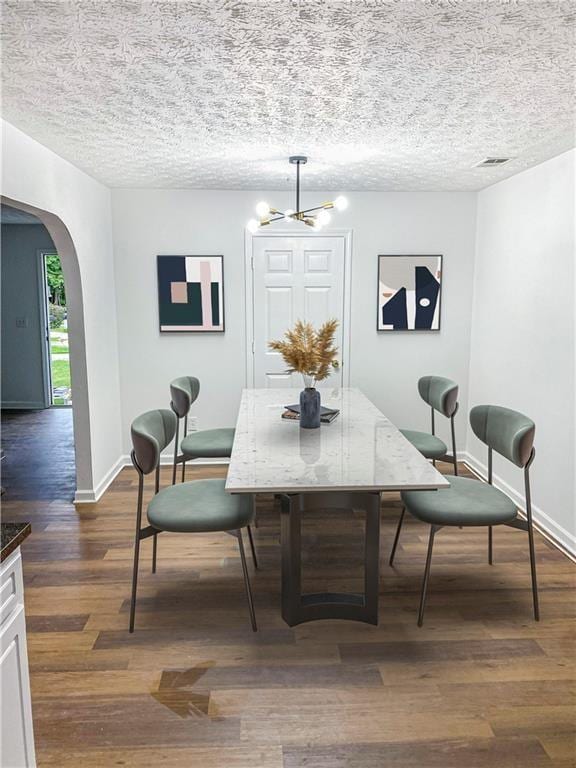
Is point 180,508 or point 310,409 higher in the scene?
point 310,409

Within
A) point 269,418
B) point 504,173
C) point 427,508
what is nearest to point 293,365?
point 269,418

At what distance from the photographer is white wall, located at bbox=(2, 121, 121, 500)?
3.08 meters

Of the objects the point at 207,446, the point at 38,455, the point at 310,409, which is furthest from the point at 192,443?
the point at 38,455

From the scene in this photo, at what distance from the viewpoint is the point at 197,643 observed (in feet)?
7.96

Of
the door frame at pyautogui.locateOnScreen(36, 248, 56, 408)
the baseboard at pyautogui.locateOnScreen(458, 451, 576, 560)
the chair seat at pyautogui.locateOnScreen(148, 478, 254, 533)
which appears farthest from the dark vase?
the door frame at pyautogui.locateOnScreen(36, 248, 56, 408)

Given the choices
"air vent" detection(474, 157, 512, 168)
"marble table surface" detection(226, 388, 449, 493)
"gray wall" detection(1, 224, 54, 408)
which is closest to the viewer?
Answer: "marble table surface" detection(226, 388, 449, 493)

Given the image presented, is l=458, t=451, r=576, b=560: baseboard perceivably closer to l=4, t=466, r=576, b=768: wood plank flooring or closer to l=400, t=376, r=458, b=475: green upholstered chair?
l=4, t=466, r=576, b=768: wood plank flooring

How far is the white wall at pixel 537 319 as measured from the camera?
3314 mm

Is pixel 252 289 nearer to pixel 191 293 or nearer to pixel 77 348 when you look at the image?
pixel 191 293

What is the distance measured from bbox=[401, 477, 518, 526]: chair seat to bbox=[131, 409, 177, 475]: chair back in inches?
48.6

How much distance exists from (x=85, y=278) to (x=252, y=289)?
1.41m

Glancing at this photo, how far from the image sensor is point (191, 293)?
186 inches

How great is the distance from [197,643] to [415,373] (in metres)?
3.20

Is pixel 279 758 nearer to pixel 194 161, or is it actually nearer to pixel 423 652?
pixel 423 652
